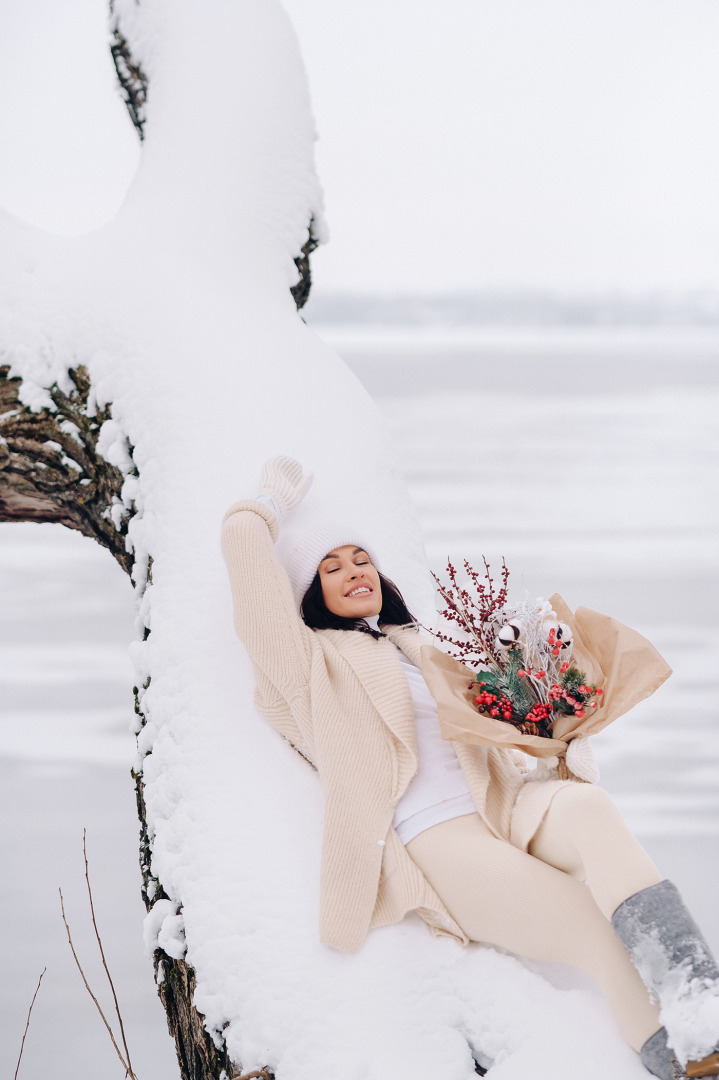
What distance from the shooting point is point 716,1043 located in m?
1.38

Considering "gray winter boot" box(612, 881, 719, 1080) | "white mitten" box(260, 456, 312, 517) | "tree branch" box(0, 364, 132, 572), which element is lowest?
"gray winter boot" box(612, 881, 719, 1080)

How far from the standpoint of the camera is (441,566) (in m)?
6.89

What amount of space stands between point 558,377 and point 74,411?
13590 mm

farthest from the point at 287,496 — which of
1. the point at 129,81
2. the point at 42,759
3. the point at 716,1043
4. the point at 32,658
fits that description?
the point at 32,658

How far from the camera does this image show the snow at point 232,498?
160cm

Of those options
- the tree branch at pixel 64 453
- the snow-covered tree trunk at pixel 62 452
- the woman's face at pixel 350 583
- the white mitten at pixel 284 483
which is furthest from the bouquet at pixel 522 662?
the tree branch at pixel 64 453

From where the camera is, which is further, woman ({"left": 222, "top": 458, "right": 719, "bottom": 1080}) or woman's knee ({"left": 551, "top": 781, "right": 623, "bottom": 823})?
woman's knee ({"left": 551, "top": 781, "right": 623, "bottom": 823})

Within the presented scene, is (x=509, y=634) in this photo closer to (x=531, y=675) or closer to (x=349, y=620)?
(x=531, y=675)

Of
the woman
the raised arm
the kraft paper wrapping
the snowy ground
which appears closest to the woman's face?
the woman

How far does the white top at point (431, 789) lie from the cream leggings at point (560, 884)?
29 millimetres

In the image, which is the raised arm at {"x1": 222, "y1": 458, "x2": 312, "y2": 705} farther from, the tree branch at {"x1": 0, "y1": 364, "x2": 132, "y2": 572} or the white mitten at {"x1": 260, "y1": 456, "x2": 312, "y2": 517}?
the tree branch at {"x1": 0, "y1": 364, "x2": 132, "y2": 572}

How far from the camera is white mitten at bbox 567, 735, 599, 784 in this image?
71.9 inches

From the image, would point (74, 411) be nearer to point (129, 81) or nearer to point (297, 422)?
point (297, 422)

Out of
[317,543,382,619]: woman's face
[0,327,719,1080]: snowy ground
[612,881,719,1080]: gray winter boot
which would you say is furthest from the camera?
[0,327,719,1080]: snowy ground
